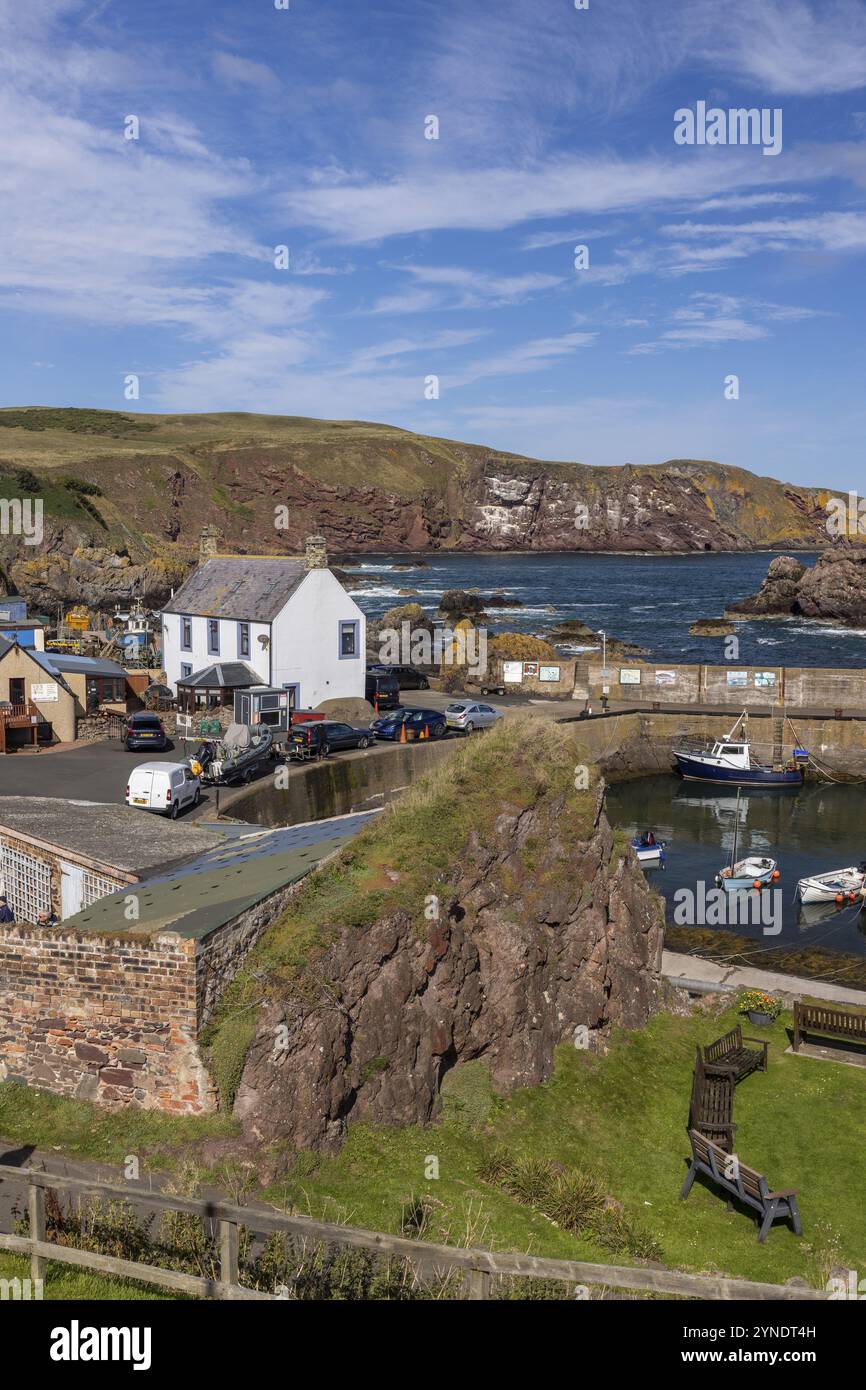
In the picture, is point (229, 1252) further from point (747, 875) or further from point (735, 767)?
point (735, 767)

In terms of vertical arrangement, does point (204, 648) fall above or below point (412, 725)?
above

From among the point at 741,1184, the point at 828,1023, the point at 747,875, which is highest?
the point at 828,1023

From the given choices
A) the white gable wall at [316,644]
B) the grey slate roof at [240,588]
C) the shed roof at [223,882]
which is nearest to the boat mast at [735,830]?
the white gable wall at [316,644]

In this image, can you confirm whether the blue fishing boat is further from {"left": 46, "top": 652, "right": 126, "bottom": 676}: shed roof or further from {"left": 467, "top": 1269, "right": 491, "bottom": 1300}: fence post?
{"left": 467, "top": 1269, "right": 491, "bottom": 1300}: fence post

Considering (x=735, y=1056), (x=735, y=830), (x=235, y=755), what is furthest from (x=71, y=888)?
(x=735, y=830)

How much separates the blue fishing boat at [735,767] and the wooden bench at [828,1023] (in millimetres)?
34033

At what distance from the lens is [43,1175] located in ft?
33.2

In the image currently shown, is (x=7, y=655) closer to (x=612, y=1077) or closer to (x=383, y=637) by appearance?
(x=612, y=1077)

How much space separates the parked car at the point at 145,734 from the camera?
4072 centimetres

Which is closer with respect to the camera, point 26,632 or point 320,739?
point 320,739

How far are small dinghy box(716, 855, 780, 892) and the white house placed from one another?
1839 centimetres

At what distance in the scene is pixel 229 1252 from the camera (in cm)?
962

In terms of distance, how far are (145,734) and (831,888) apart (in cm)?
2498

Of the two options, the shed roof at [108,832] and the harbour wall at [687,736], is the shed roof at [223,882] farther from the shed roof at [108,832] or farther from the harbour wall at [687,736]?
the harbour wall at [687,736]
